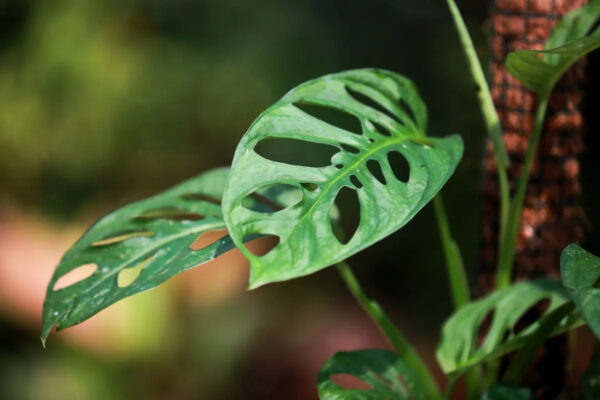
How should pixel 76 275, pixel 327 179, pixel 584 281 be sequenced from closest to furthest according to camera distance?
1. pixel 584 281
2. pixel 327 179
3. pixel 76 275

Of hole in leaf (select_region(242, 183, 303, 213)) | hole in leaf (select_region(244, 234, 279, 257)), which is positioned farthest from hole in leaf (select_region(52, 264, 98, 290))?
hole in leaf (select_region(242, 183, 303, 213))

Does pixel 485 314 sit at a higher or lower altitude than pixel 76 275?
lower

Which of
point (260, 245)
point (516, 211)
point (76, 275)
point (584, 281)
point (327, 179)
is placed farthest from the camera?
point (260, 245)

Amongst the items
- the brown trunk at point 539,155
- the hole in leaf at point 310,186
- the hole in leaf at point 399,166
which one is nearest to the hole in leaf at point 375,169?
the hole in leaf at point 399,166

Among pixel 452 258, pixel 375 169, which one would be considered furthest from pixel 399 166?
pixel 452 258

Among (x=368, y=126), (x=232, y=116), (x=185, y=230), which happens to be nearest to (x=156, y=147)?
Answer: (x=232, y=116)

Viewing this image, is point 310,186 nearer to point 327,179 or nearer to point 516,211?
point 327,179

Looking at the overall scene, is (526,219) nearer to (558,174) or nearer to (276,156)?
(558,174)

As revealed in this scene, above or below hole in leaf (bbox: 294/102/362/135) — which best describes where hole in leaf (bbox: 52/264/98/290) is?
above

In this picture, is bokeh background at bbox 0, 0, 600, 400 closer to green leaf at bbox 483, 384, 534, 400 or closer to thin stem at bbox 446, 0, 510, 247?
thin stem at bbox 446, 0, 510, 247
